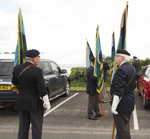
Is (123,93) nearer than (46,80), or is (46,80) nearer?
(123,93)

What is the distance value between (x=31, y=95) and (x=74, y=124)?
262 cm

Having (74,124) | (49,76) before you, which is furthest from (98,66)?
(49,76)

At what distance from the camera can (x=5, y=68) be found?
7113mm

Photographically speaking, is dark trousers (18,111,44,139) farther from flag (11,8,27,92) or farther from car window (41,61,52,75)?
car window (41,61,52,75)

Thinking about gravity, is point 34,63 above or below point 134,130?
above

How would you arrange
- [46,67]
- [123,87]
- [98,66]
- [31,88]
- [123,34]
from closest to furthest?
[123,87]
[31,88]
[123,34]
[98,66]
[46,67]

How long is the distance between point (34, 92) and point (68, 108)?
4.47 metres

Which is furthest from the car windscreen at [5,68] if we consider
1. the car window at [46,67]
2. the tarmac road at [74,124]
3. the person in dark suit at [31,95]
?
the person in dark suit at [31,95]

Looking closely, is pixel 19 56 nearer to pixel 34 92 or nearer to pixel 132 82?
pixel 34 92

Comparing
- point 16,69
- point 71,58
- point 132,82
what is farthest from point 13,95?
point 71,58

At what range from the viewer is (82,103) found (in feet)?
29.3

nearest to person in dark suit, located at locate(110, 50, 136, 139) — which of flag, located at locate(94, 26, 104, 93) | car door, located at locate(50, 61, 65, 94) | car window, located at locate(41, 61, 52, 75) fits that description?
flag, located at locate(94, 26, 104, 93)

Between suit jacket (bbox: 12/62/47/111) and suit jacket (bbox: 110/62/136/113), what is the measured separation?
3.94 ft

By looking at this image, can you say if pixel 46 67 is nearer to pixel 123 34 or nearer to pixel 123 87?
pixel 123 34
